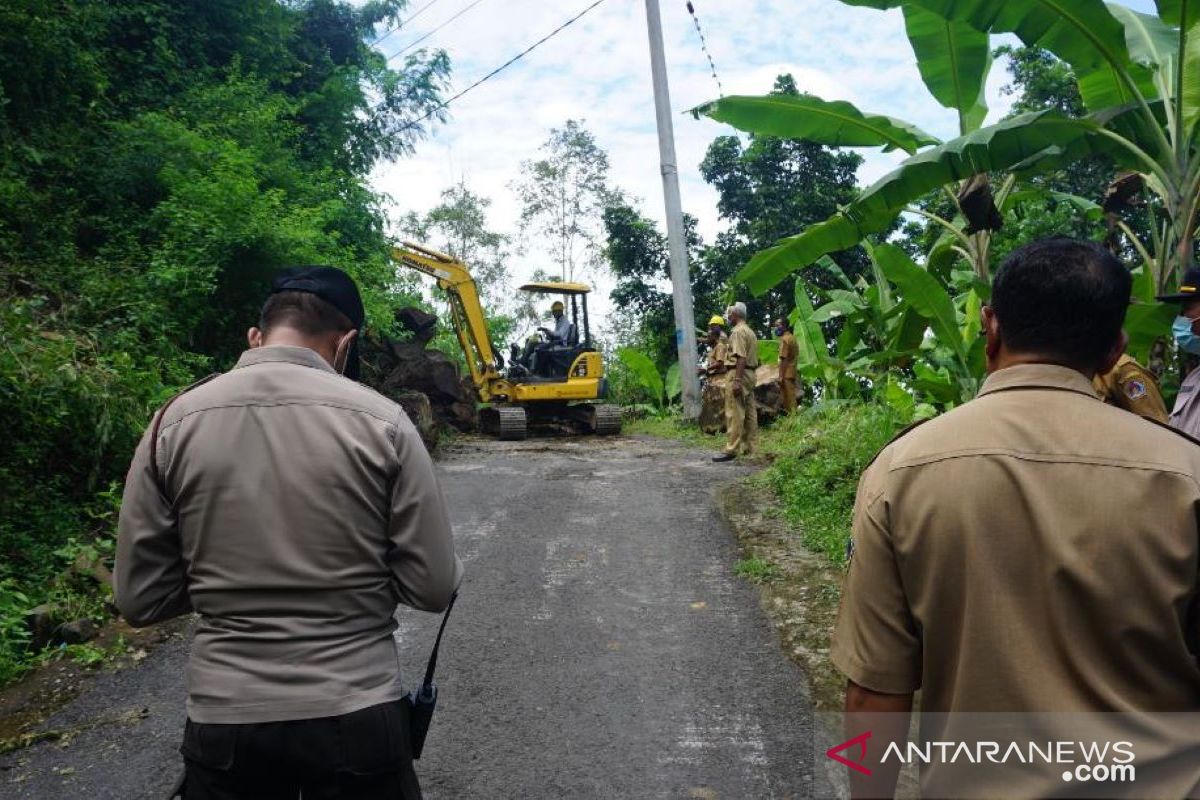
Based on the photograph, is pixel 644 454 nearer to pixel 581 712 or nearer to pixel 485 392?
pixel 485 392

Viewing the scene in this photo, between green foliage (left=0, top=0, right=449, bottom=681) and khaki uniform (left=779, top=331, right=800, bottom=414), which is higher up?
green foliage (left=0, top=0, right=449, bottom=681)

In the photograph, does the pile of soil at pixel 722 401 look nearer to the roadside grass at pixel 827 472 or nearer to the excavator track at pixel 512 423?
the excavator track at pixel 512 423

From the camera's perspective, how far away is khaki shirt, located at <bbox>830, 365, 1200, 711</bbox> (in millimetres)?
1481

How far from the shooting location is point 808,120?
22.3ft

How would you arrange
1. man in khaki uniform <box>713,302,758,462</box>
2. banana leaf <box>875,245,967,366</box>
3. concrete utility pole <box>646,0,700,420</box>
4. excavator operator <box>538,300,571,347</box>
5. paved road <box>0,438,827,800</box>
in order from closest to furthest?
paved road <box>0,438,827,800</box> < banana leaf <box>875,245,967,366</box> < man in khaki uniform <box>713,302,758,462</box> < concrete utility pole <box>646,0,700,420</box> < excavator operator <box>538,300,571,347</box>

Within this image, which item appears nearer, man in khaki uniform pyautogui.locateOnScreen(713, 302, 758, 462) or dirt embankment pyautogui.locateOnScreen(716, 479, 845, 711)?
dirt embankment pyautogui.locateOnScreen(716, 479, 845, 711)

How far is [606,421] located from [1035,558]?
600 inches

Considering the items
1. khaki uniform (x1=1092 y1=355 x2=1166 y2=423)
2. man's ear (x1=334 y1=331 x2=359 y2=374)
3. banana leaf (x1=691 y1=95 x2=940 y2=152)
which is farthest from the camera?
banana leaf (x1=691 y1=95 x2=940 y2=152)

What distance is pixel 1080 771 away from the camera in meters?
1.48

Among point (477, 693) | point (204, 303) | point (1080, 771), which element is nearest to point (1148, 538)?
point (1080, 771)

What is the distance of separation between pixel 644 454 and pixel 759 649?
327 inches

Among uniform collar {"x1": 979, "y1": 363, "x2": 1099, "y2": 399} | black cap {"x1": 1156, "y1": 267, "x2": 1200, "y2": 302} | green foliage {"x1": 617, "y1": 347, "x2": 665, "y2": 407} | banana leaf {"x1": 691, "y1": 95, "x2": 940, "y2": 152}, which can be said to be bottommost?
green foliage {"x1": 617, "y1": 347, "x2": 665, "y2": 407}

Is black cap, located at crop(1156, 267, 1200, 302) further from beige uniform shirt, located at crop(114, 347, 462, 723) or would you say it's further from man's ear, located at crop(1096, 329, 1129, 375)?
beige uniform shirt, located at crop(114, 347, 462, 723)

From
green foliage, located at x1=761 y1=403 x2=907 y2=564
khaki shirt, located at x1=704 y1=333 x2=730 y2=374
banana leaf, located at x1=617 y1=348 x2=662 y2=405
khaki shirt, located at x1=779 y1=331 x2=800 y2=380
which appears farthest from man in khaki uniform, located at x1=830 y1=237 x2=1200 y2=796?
banana leaf, located at x1=617 y1=348 x2=662 y2=405
